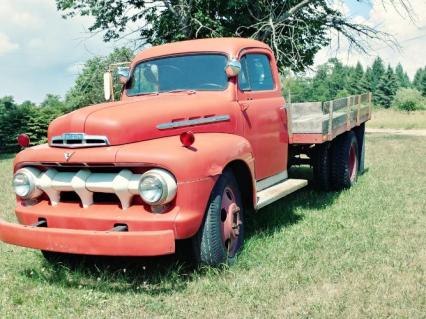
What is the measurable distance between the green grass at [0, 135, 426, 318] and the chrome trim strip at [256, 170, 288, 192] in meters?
0.47

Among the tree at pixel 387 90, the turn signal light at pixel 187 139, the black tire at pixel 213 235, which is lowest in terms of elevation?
the black tire at pixel 213 235

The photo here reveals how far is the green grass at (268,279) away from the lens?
357 centimetres

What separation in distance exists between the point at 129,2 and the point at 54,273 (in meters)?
17.3

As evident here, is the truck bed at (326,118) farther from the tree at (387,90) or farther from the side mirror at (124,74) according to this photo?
the tree at (387,90)

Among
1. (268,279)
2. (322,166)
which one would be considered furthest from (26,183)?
(322,166)

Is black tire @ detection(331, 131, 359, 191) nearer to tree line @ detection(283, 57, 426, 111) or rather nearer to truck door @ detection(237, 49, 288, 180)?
truck door @ detection(237, 49, 288, 180)

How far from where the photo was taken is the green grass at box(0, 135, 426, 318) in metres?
3.57

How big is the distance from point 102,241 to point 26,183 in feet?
3.39

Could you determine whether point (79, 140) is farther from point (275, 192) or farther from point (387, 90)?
point (387, 90)

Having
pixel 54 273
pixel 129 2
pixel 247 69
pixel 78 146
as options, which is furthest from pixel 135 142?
pixel 129 2

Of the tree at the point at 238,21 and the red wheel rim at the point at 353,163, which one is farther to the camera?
the tree at the point at 238,21

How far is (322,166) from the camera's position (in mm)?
7234

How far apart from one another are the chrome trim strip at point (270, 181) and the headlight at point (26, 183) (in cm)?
220

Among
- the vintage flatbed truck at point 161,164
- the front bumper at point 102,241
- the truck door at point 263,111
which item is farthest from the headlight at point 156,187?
the truck door at point 263,111
